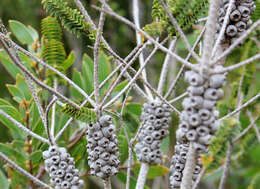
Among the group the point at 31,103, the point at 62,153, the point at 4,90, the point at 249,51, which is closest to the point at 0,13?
the point at 4,90

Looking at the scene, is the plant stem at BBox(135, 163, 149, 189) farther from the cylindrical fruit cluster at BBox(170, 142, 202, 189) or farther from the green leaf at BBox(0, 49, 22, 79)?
the green leaf at BBox(0, 49, 22, 79)

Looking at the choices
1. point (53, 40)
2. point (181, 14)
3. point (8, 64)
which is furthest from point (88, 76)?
point (181, 14)

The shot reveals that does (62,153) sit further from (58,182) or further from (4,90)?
(4,90)

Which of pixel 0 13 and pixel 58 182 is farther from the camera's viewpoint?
pixel 0 13

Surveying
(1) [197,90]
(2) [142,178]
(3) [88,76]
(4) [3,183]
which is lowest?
(4) [3,183]

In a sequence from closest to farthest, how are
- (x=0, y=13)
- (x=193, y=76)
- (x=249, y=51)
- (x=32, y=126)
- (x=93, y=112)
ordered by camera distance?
1. (x=193, y=76)
2. (x=93, y=112)
3. (x=32, y=126)
4. (x=249, y=51)
5. (x=0, y=13)

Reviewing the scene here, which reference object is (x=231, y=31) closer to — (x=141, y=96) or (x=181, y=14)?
(x=181, y=14)
